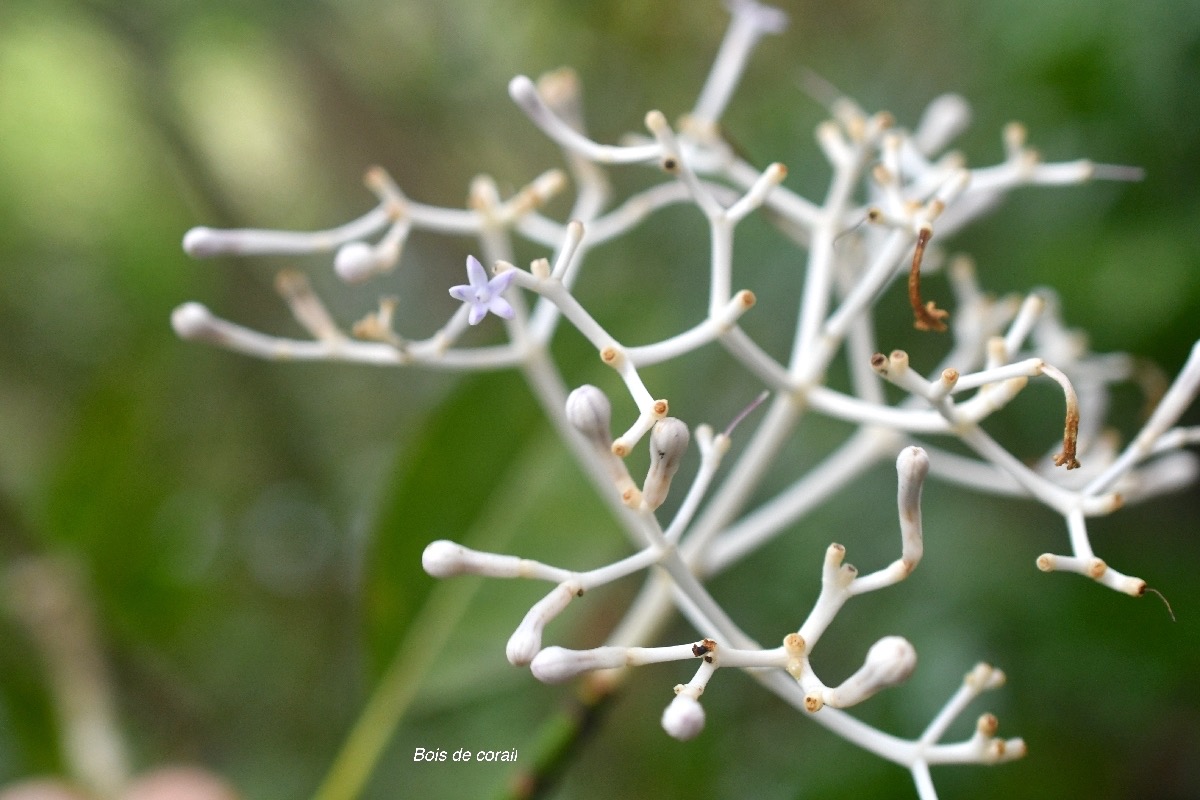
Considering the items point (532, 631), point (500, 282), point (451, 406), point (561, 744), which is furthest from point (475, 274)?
point (451, 406)

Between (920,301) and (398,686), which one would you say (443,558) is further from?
(398,686)

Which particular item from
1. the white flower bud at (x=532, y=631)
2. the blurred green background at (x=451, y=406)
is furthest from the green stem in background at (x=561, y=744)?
the white flower bud at (x=532, y=631)

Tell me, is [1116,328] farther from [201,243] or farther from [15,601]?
[15,601]

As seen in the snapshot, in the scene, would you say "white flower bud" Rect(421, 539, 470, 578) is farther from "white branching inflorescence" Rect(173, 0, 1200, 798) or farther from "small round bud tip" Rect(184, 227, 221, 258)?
"small round bud tip" Rect(184, 227, 221, 258)

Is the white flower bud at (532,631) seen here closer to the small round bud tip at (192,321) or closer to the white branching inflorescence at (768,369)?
the white branching inflorescence at (768,369)

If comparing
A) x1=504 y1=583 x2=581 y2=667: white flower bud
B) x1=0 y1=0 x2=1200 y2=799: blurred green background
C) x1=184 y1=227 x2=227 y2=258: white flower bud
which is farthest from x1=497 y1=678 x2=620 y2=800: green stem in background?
x1=184 y1=227 x2=227 y2=258: white flower bud

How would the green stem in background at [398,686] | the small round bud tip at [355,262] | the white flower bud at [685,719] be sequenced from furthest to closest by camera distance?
the green stem in background at [398,686], the small round bud tip at [355,262], the white flower bud at [685,719]

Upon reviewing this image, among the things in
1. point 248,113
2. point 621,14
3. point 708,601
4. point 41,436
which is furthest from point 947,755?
point 248,113
